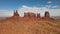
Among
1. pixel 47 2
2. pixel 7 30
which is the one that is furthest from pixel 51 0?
pixel 7 30

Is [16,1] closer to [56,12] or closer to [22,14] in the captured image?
[22,14]

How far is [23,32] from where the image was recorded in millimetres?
2773

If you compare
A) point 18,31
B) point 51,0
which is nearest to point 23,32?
point 18,31

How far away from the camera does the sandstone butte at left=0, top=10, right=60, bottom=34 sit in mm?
2785

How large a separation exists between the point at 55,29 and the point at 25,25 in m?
0.70

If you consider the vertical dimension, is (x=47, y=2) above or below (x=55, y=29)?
above

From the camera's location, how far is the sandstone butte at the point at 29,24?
2785mm

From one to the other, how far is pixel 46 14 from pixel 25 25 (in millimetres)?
559

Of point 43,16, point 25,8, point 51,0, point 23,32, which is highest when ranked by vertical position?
point 51,0

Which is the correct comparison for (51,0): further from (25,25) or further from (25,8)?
(25,25)

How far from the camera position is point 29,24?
2852 millimetres

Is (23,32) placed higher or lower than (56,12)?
lower

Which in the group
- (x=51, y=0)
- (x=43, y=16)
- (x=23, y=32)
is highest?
(x=51, y=0)

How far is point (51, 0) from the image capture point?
9.53 ft
